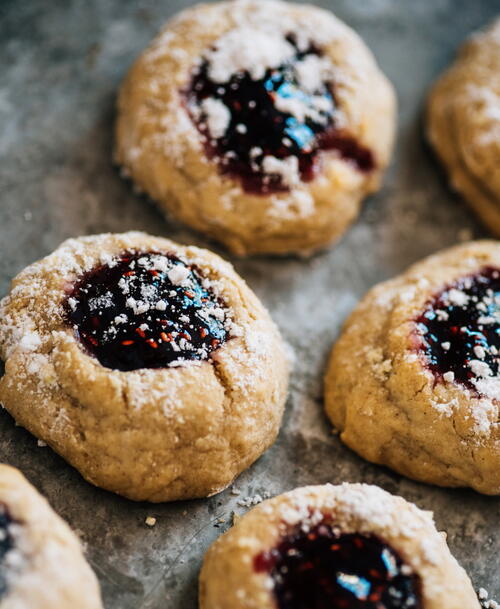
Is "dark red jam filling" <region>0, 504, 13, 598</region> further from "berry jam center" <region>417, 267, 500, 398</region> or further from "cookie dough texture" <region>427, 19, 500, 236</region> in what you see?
"cookie dough texture" <region>427, 19, 500, 236</region>

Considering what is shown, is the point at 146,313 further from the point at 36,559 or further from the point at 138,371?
the point at 36,559

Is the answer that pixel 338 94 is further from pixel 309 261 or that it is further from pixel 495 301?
pixel 495 301

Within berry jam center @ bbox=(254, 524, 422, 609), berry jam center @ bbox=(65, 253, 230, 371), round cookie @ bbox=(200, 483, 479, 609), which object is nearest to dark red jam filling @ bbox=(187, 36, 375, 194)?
berry jam center @ bbox=(65, 253, 230, 371)

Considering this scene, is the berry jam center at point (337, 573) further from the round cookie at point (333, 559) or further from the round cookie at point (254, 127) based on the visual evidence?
the round cookie at point (254, 127)

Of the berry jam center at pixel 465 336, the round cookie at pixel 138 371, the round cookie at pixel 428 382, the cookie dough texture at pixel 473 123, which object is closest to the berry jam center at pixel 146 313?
the round cookie at pixel 138 371

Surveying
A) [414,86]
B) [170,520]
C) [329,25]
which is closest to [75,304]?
[170,520]

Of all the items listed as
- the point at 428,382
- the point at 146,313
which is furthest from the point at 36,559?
the point at 428,382
